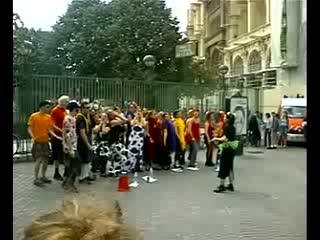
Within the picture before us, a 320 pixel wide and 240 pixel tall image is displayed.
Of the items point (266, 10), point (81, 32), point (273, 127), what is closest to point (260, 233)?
point (273, 127)

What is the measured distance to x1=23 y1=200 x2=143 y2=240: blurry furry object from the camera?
103 cm

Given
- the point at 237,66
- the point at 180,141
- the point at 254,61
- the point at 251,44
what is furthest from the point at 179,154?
the point at 237,66

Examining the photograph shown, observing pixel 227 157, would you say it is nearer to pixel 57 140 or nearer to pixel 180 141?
pixel 57 140

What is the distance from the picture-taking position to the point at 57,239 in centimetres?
101

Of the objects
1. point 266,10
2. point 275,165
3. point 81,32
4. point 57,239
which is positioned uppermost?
point 266,10

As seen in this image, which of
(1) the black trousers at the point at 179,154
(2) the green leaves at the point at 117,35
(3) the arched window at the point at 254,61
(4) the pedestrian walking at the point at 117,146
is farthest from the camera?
(3) the arched window at the point at 254,61

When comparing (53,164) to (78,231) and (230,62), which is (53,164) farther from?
(230,62)

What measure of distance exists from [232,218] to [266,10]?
33.6 meters

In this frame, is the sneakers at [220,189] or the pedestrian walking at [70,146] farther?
the sneakers at [220,189]

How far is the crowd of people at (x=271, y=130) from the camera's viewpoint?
2000 centimetres

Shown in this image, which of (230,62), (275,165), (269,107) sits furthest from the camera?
(230,62)

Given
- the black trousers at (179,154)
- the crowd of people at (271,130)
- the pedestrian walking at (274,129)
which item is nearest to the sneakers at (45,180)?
the black trousers at (179,154)

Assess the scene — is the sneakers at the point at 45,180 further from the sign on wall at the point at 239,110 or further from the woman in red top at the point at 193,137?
the sign on wall at the point at 239,110

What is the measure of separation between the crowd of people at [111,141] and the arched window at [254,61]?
25914mm
